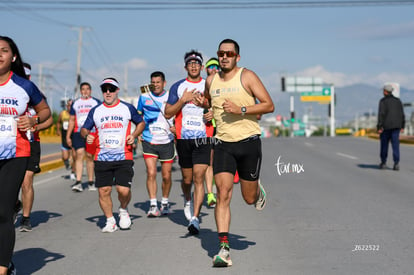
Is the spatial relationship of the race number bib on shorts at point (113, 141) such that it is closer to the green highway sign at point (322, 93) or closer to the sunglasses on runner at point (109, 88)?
the sunglasses on runner at point (109, 88)

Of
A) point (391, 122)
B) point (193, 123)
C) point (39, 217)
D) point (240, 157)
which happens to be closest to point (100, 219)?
point (39, 217)

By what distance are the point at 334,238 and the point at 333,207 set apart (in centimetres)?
256

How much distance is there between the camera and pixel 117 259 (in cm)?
626

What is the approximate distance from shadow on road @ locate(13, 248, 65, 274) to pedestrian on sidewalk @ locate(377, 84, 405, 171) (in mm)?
10690

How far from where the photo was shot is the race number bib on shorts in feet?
26.8

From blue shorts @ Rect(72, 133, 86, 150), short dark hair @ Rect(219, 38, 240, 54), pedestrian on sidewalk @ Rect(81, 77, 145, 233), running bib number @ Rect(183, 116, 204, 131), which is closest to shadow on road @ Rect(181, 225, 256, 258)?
pedestrian on sidewalk @ Rect(81, 77, 145, 233)

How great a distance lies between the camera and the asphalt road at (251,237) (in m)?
5.89

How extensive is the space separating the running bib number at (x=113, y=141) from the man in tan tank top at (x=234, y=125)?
6.68 ft

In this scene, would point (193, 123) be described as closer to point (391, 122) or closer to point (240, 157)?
point (240, 157)

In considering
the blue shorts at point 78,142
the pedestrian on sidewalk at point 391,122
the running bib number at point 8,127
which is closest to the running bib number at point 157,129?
the blue shorts at point 78,142

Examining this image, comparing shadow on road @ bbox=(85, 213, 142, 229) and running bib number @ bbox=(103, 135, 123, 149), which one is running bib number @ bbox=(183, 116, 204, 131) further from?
shadow on road @ bbox=(85, 213, 142, 229)

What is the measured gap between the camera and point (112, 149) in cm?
817

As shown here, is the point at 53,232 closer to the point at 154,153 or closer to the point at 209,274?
the point at 154,153

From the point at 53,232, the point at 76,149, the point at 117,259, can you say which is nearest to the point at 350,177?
the point at 76,149
